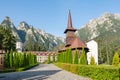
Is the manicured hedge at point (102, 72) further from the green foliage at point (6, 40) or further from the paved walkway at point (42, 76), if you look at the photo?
the green foliage at point (6, 40)

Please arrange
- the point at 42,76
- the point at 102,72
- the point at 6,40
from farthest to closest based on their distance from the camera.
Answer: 1. the point at 6,40
2. the point at 42,76
3. the point at 102,72

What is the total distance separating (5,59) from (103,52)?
60.9 meters

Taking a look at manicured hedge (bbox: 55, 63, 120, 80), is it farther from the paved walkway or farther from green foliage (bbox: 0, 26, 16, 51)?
green foliage (bbox: 0, 26, 16, 51)

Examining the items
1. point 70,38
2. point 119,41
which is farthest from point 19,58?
point 119,41

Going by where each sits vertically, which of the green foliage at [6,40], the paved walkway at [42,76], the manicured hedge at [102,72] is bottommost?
the paved walkway at [42,76]

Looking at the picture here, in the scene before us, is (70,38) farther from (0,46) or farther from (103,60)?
(103,60)

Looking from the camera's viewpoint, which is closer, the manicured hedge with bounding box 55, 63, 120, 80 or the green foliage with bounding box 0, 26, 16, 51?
the manicured hedge with bounding box 55, 63, 120, 80

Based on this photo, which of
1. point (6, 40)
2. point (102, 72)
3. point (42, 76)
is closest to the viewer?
point (102, 72)

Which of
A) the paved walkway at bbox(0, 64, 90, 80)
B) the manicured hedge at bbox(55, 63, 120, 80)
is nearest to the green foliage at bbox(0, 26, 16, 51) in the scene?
the paved walkway at bbox(0, 64, 90, 80)

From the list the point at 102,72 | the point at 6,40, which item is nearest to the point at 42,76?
the point at 102,72


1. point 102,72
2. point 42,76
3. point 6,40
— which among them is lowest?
point 42,76

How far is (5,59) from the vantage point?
50.0 metres

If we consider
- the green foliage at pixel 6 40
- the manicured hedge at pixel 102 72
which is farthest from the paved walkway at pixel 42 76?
the green foliage at pixel 6 40

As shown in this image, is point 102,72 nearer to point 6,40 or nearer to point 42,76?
point 42,76
